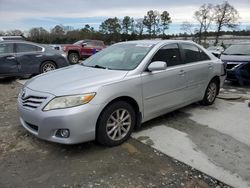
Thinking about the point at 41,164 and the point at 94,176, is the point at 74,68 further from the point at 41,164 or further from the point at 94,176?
the point at 94,176

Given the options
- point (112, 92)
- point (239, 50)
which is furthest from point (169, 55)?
point (239, 50)

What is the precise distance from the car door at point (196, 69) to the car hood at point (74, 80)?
1.69 metres

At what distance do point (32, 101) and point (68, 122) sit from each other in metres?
0.71

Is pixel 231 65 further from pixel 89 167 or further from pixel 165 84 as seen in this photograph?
pixel 89 167

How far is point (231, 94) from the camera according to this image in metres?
7.49

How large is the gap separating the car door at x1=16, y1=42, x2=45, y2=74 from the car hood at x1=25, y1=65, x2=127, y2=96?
567cm

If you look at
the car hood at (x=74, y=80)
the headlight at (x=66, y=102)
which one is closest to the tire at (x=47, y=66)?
the car hood at (x=74, y=80)

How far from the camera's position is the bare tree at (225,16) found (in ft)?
175

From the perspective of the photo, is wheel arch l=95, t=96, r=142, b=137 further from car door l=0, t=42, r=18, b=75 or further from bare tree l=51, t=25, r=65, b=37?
bare tree l=51, t=25, r=65, b=37

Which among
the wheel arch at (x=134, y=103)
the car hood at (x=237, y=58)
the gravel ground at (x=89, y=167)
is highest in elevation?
the car hood at (x=237, y=58)

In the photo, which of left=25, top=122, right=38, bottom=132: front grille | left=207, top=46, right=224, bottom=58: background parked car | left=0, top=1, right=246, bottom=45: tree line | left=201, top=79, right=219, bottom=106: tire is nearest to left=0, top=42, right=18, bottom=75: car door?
left=25, top=122, right=38, bottom=132: front grille

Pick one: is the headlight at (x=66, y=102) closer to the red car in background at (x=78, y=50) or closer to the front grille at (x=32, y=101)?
the front grille at (x=32, y=101)

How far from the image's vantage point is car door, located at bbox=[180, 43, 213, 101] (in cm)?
530

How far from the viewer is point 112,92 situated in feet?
12.5
